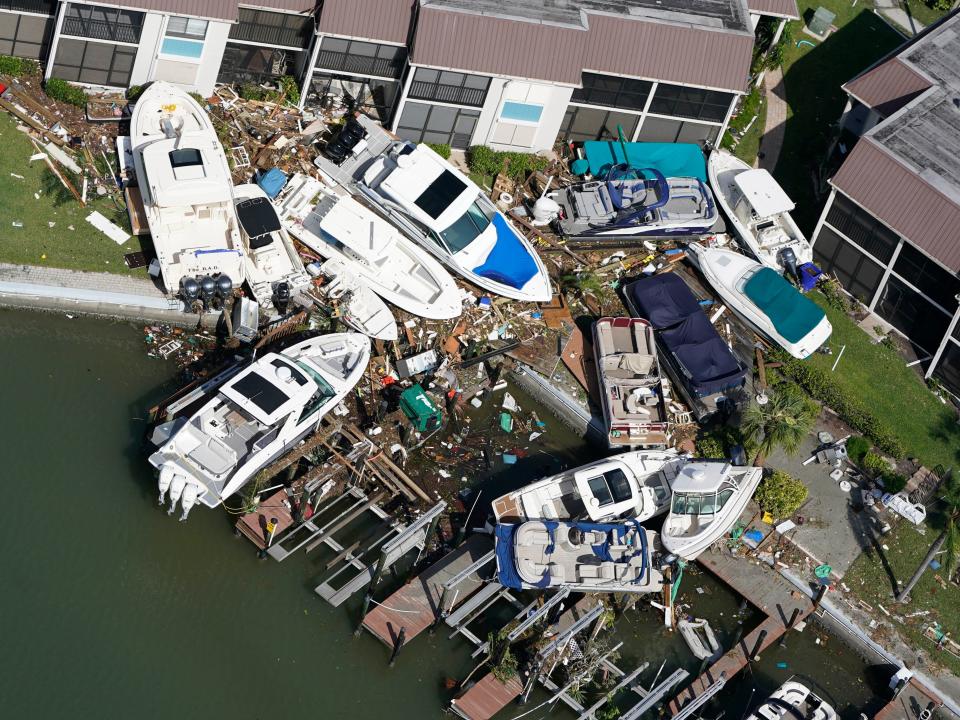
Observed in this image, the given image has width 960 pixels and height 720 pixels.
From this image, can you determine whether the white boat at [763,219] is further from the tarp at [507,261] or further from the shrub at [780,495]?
the shrub at [780,495]

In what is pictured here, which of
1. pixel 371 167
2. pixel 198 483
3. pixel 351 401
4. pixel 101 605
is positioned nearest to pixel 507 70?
pixel 371 167

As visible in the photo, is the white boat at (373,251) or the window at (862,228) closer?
the white boat at (373,251)

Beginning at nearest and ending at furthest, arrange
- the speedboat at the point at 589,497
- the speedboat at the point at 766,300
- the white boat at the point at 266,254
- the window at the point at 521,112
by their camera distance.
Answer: the speedboat at the point at 589,497
the white boat at the point at 266,254
the speedboat at the point at 766,300
the window at the point at 521,112

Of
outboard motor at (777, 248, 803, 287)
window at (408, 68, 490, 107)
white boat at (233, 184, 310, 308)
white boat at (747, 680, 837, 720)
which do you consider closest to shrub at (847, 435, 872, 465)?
outboard motor at (777, 248, 803, 287)

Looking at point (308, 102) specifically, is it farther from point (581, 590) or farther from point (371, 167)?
point (581, 590)

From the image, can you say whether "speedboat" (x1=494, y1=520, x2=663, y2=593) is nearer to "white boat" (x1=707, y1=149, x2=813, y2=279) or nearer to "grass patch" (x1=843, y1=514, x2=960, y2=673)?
"grass patch" (x1=843, y1=514, x2=960, y2=673)

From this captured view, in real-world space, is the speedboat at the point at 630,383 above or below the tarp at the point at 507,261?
below

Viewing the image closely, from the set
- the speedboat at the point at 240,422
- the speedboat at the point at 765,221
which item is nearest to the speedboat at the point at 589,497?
the speedboat at the point at 240,422
